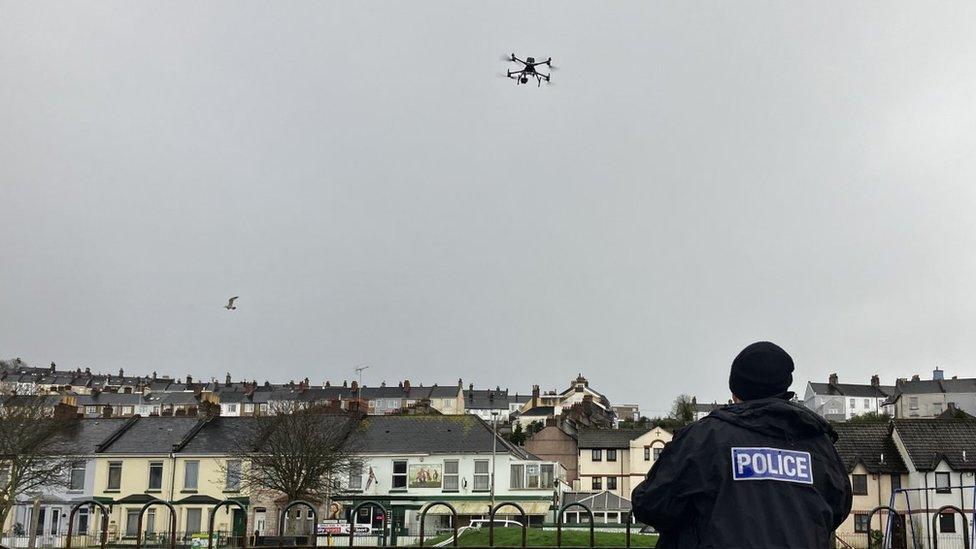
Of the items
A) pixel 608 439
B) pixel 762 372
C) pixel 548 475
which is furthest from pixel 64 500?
pixel 762 372

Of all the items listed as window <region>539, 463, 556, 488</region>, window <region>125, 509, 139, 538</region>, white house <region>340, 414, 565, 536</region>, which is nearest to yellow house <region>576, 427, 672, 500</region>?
window <region>539, 463, 556, 488</region>

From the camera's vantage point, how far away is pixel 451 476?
55.9 m

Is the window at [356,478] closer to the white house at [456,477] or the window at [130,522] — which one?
the white house at [456,477]

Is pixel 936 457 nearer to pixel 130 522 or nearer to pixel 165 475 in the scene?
pixel 165 475

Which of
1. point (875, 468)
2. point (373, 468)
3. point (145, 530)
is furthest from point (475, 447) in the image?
point (875, 468)

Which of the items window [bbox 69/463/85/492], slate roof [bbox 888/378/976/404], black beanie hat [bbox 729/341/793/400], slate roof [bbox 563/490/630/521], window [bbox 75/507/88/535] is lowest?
window [bbox 75/507/88/535]

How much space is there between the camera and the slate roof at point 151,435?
188 feet

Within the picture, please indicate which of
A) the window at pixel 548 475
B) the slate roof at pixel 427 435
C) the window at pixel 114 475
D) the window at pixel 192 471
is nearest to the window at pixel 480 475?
the slate roof at pixel 427 435

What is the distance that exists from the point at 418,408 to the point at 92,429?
25573mm

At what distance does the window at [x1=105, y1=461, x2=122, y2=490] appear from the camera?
56.5m

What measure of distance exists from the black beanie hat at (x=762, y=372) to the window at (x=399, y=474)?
174 ft

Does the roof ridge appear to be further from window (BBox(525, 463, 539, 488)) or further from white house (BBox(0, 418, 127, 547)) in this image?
window (BBox(525, 463, 539, 488))

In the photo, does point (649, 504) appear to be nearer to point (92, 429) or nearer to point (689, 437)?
point (689, 437)

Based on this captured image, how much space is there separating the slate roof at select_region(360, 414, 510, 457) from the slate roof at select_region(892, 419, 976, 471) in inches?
985
